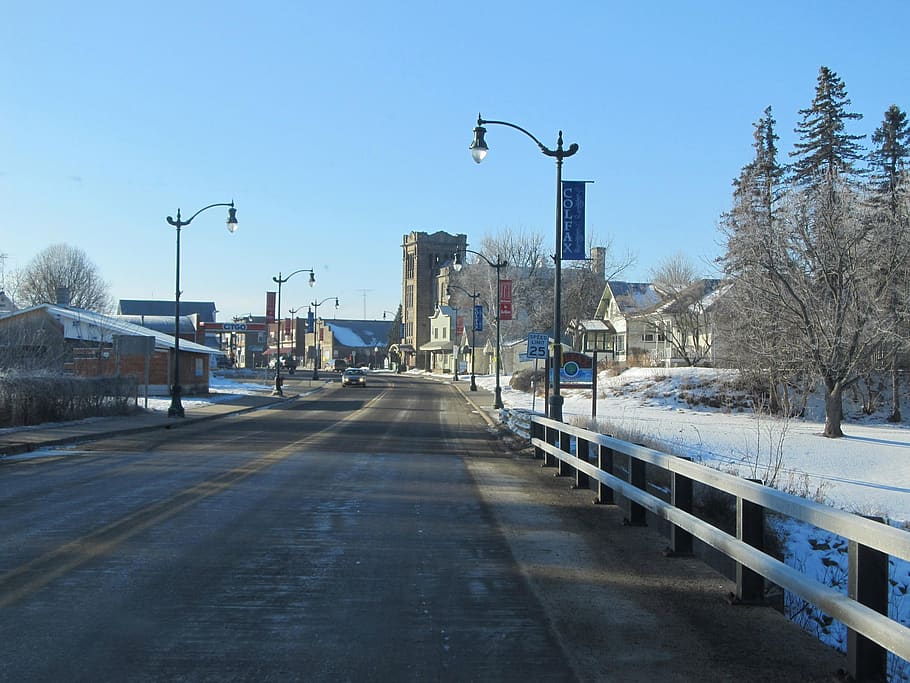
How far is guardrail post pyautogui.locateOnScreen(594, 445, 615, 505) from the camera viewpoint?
1130cm

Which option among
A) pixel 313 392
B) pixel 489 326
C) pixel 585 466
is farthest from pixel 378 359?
pixel 585 466

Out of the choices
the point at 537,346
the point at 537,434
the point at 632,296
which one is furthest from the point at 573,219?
the point at 632,296

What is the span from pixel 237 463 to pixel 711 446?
51.0ft

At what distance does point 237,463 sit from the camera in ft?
53.5

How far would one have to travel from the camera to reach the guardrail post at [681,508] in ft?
26.7

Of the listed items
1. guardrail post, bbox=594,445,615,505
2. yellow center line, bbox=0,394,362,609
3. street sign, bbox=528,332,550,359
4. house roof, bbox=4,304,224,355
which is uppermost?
house roof, bbox=4,304,224,355

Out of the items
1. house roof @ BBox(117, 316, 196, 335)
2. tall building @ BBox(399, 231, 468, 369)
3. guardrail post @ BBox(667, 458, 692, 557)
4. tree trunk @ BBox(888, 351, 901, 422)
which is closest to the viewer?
guardrail post @ BBox(667, 458, 692, 557)

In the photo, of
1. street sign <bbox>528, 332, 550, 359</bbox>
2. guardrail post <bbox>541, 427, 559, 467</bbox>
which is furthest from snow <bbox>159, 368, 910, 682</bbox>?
guardrail post <bbox>541, 427, 559, 467</bbox>

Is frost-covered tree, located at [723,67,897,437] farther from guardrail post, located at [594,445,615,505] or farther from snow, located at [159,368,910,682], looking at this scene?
guardrail post, located at [594,445,615,505]

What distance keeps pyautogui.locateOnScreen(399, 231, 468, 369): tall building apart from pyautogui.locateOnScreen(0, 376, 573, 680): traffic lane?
11819 centimetres

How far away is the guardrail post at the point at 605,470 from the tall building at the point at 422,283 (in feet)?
381

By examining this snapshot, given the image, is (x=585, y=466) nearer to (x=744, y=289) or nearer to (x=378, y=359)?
(x=744, y=289)

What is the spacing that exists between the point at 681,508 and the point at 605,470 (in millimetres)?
2917

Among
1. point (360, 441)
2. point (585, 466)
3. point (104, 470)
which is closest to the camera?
point (585, 466)
